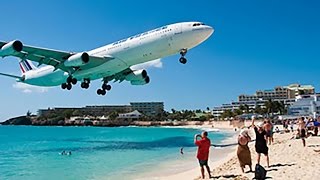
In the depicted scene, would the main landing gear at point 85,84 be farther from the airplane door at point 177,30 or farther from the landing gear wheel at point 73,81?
the airplane door at point 177,30

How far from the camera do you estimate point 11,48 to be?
28.6 m

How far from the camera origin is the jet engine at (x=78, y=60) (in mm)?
30125

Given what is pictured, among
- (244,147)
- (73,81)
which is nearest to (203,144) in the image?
(244,147)

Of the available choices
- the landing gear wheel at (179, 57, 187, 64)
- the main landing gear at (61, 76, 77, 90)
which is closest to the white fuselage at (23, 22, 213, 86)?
the main landing gear at (61, 76, 77, 90)

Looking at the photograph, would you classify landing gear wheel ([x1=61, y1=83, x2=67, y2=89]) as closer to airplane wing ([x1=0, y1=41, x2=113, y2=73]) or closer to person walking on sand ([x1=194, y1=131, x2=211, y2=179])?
airplane wing ([x1=0, y1=41, x2=113, y2=73])

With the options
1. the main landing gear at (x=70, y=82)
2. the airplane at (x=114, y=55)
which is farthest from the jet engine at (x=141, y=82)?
the main landing gear at (x=70, y=82)

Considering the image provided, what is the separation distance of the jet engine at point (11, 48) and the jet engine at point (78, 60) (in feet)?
12.2

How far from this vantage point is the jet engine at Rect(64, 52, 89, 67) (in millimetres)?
30125

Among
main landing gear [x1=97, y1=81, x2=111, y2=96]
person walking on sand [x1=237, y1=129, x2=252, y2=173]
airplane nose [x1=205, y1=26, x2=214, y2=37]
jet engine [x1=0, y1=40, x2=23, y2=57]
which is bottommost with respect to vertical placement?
person walking on sand [x1=237, y1=129, x2=252, y2=173]

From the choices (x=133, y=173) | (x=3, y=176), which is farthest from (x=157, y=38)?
(x=3, y=176)

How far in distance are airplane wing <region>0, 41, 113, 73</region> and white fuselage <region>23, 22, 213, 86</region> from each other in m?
0.37

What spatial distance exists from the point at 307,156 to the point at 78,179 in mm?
15721

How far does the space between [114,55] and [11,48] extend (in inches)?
284

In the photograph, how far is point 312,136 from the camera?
2766 centimetres
